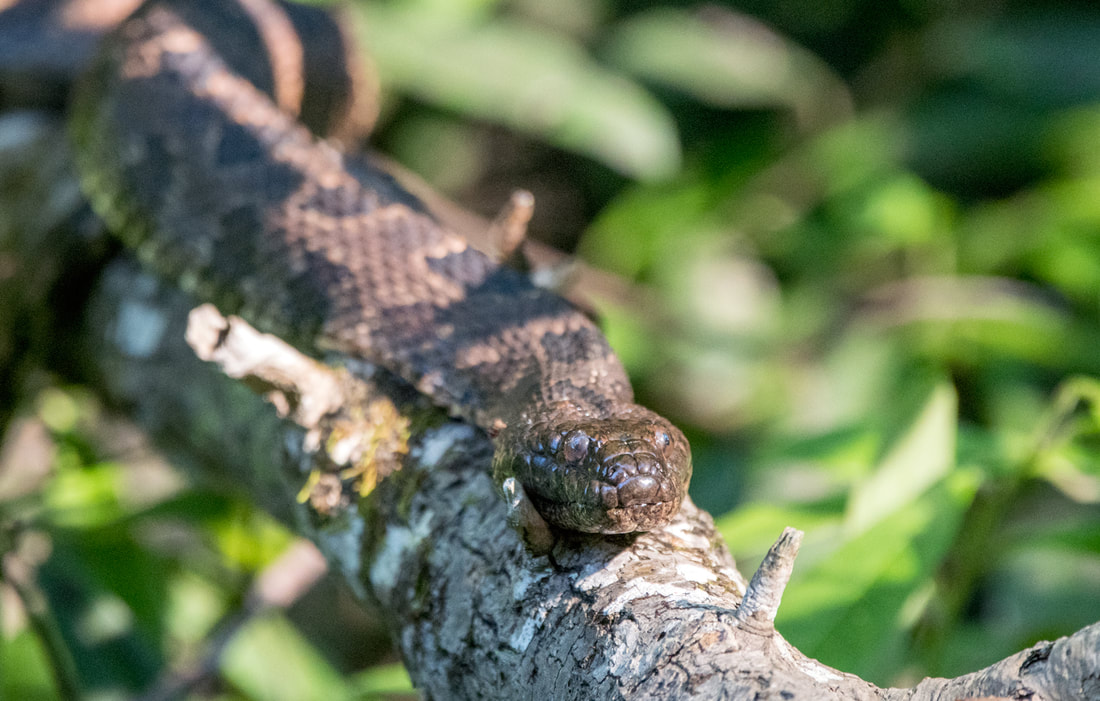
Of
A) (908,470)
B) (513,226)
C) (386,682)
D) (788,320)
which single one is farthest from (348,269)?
(788,320)

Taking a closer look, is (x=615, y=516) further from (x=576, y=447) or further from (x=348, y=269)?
(x=348, y=269)

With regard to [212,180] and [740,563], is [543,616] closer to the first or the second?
[740,563]

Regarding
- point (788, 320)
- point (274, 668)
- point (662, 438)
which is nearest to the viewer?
point (662, 438)

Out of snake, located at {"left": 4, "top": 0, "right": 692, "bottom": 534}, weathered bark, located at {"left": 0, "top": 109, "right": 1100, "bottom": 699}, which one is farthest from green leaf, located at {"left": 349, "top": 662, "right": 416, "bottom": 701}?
snake, located at {"left": 4, "top": 0, "right": 692, "bottom": 534}

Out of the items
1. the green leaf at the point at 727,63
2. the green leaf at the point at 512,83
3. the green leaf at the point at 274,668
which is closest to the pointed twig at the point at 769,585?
the green leaf at the point at 274,668

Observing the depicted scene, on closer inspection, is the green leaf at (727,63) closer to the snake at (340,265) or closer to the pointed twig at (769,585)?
the snake at (340,265)

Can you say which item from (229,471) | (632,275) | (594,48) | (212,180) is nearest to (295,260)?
(212,180)
